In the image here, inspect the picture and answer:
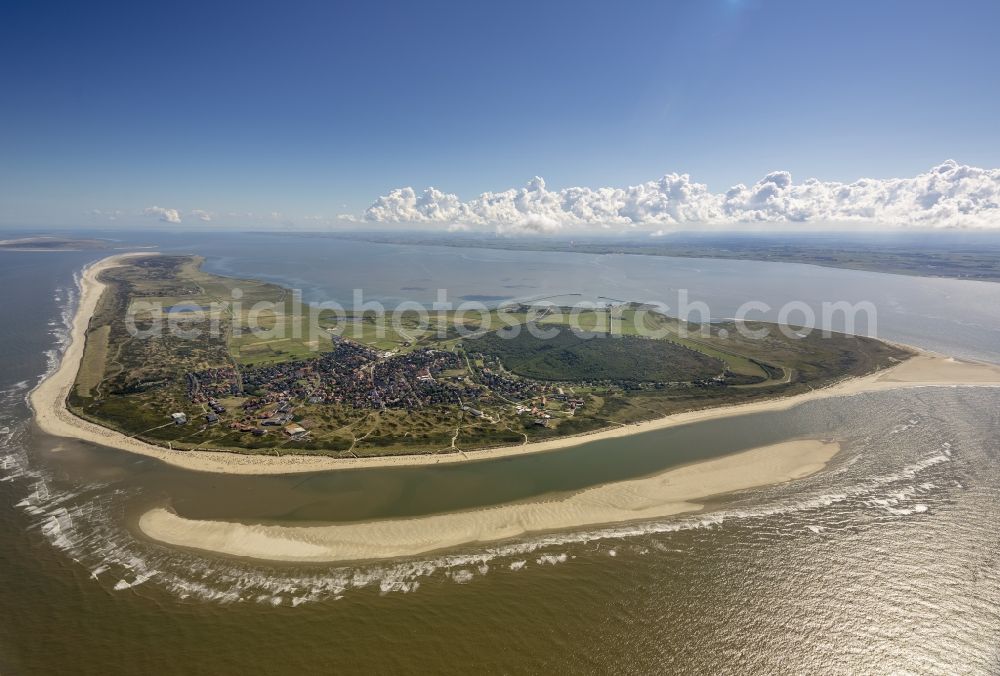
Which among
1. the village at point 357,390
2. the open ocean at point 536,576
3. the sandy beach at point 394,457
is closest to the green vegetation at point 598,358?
the village at point 357,390

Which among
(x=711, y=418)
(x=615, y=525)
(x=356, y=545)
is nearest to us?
(x=356, y=545)

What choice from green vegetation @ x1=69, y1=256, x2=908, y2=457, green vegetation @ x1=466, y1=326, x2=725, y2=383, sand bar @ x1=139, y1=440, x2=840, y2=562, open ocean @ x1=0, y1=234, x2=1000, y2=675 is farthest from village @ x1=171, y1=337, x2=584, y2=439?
sand bar @ x1=139, y1=440, x2=840, y2=562

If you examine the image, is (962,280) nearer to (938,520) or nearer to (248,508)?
(938,520)

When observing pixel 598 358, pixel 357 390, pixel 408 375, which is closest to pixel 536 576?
pixel 357 390

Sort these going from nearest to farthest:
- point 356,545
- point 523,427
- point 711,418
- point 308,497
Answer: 1. point 356,545
2. point 308,497
3. point 523,427
4. point 711,418

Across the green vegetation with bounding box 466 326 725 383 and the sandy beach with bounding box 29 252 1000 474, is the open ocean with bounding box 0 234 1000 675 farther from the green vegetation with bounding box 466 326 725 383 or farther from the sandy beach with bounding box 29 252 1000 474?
the green vegetation with bounding box 466 326 725 383

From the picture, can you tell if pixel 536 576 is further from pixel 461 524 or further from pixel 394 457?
pixel 394 457

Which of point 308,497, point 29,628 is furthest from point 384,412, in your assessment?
point 29,628
